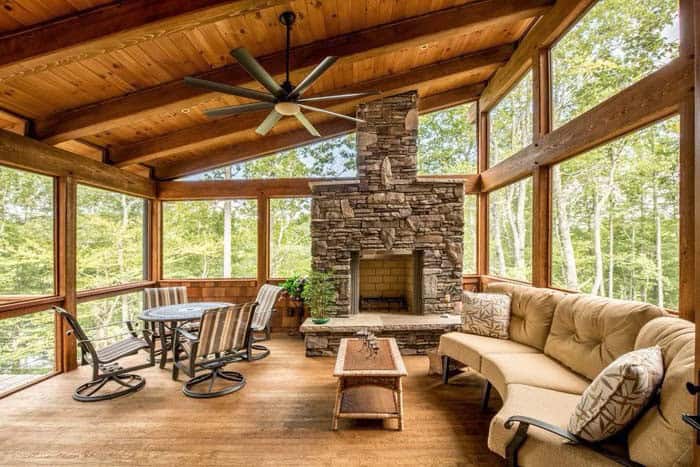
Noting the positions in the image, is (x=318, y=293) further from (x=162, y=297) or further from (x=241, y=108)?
(x=241, y=108)

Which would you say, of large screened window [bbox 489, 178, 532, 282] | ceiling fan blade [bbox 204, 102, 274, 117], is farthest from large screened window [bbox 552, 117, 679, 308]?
ceiling fan blade [bbox 204, 102, 274, 117]

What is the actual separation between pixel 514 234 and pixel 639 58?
2.52 m

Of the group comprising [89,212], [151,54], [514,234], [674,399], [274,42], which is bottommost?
[674,399]

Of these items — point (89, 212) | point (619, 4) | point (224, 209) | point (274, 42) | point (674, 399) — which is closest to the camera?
point (674, 399)

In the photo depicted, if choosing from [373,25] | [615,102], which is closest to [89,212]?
[373,25]

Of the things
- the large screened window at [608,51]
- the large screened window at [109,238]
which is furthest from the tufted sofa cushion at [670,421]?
the large screened window at [109,238]

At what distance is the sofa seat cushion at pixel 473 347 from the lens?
314cm

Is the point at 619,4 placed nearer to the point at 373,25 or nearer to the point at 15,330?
the point at 373,25

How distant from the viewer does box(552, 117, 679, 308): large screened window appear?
2512 millimetres

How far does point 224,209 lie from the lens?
19.7 feet

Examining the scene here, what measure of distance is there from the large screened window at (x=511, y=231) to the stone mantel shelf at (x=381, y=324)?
3.59 ft

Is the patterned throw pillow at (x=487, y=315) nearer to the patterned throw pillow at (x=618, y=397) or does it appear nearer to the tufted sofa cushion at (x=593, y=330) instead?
the tufted sofa cushion at (x=593, y=330)

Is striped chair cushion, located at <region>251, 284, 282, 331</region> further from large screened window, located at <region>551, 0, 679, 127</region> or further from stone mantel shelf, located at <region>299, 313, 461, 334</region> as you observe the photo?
large screened window, located at <region>551, 0, 679, 127</region>

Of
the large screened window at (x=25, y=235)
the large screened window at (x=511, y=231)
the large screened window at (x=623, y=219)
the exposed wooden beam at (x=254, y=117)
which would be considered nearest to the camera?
the large screened window at (x=623, y=219)
